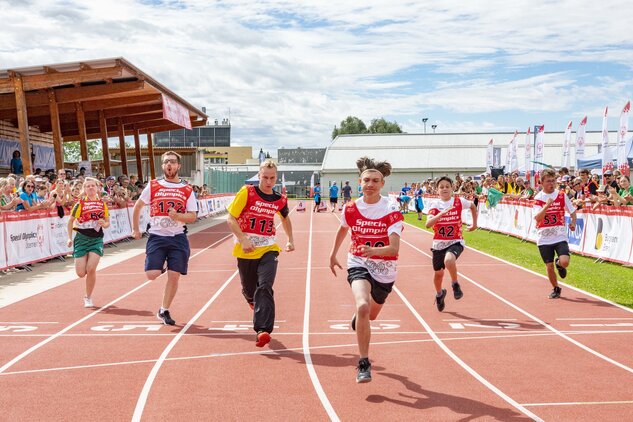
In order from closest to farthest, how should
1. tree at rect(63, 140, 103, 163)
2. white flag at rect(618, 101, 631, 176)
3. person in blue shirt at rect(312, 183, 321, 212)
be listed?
white flag at rect(618, 101, 631, 176) → person in blue shirt at rect(312, 183, 321, 212) → tree at rect(63, 140, 103, 163)

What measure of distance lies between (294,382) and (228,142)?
13832 cm

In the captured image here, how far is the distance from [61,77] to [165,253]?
1865cm

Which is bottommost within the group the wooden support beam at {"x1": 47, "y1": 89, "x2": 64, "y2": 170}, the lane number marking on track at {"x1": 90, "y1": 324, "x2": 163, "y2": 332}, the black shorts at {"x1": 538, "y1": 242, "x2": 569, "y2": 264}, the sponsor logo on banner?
the sponsor logo on banner

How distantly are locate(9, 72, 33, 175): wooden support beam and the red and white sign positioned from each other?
7067 mm

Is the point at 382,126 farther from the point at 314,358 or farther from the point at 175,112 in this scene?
the point at 314,358

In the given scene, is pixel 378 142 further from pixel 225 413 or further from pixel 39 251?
pixel 225 413

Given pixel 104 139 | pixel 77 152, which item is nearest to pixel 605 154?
pixel 104 139

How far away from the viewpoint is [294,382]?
6672 mm

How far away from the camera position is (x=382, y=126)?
474 feet

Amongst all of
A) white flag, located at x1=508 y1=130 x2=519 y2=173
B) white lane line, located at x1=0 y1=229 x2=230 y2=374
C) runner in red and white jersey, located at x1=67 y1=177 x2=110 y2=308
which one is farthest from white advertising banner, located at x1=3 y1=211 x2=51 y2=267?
white flag, located at x1=508 y1=130 x2=519 y2=173

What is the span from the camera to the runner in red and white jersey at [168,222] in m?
9.21

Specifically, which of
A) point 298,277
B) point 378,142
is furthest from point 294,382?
point 378,142

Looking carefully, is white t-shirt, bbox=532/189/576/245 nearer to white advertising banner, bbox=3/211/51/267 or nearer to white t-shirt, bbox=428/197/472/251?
white t-shirt, bbox=428/197/472/251

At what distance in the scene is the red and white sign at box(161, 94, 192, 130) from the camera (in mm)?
31866
